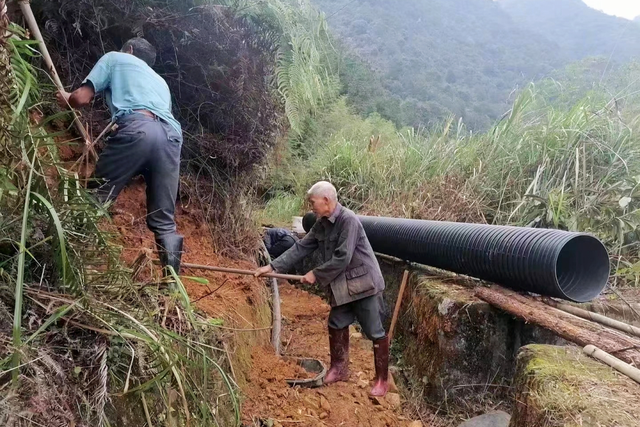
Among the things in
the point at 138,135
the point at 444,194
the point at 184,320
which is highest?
the point at 138,135

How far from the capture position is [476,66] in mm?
37781

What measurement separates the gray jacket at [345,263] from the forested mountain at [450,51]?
16667 mm

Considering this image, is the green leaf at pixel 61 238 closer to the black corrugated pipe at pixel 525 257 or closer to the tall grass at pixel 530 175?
the black corrugated pipe at pixel 525 257

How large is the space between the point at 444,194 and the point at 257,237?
2.90 metres

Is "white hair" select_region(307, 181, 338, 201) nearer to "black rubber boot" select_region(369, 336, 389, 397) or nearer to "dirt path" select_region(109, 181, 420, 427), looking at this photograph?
"dirt path" select_region(109, 181, 420, 427)

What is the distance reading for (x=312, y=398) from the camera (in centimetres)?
320

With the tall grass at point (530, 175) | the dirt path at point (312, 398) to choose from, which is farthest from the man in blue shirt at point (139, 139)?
the tall grass at point (530, 175)

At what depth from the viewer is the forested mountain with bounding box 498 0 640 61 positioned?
130 ft

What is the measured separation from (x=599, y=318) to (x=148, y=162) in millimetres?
2999

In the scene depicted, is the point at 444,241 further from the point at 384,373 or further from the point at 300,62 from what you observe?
the point at 300,62

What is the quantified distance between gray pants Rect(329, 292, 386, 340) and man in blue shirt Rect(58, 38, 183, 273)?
5.46ft

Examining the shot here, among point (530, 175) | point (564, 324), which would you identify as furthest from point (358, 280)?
point (530, 175)

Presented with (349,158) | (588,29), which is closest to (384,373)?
(349,158)

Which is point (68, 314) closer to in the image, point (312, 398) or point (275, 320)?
point (312, 398)
